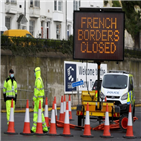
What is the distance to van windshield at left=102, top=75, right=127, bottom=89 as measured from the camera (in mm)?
25084

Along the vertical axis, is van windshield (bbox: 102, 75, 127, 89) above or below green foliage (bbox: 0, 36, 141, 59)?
below

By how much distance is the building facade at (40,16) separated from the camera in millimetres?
44469

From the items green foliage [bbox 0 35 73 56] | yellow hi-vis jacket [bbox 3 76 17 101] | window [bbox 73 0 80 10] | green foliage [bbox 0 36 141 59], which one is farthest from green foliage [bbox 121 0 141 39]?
yellow hi-vis jacket [bbox 3 76 17 101]

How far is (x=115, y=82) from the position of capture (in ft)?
83.3

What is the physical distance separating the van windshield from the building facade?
17.2 metres

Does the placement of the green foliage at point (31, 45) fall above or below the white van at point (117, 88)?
above

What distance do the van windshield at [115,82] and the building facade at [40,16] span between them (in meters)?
17.2

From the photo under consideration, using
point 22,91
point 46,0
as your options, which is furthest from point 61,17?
point 22,91

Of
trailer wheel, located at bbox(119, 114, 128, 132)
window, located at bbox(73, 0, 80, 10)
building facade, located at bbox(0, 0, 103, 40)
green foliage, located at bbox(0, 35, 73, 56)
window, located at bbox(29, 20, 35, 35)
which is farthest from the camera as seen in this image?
window, located at bbox(73, 0, 80, 10)

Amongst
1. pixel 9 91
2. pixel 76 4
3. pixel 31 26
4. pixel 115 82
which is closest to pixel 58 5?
pixel 76 4

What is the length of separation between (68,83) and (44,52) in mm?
2764

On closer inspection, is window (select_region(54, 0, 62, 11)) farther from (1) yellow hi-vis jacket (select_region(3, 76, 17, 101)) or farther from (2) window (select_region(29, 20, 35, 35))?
(1) yellow hi-vis jacket (select_region(3, 76, 17, 101))

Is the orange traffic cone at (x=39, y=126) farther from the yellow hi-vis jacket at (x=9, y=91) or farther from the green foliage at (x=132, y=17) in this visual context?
the green foliage at (x=132, y=17)

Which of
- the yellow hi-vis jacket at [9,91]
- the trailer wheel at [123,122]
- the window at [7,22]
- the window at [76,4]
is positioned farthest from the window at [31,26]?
the trailer wheel at [123,122]
